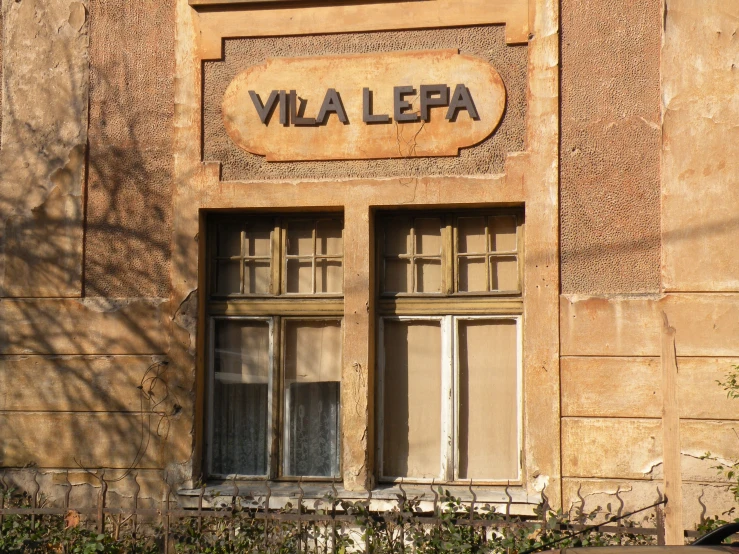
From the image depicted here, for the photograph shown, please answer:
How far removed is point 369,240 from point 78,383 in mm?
2497

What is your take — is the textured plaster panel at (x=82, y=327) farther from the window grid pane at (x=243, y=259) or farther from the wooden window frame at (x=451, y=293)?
the wooden window frame at (x=451, y=293)

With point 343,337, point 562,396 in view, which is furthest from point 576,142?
point 343,337

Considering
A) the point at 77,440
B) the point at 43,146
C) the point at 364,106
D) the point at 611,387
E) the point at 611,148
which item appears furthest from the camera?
the point at 43,146

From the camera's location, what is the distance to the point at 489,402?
21.8 feet

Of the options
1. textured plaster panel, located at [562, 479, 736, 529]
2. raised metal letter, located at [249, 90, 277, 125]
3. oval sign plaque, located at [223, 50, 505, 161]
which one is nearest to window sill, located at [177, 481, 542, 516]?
textured plaster panel, located at [562, 479, 736, 529]

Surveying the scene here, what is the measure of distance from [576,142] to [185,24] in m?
3.15

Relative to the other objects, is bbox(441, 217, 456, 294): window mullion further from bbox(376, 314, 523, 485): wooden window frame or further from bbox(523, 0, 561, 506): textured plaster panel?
bbox(523, 0, 561, 506): textured plaster panel

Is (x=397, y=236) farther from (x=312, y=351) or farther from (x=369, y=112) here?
(x=312, y=351)

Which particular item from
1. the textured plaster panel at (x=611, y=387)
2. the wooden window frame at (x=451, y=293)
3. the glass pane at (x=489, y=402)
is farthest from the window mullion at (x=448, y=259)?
the textured plaster panel at (x=611, y=387)

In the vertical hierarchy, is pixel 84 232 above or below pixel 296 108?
below

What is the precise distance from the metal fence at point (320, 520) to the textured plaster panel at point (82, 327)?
1030 millimetres

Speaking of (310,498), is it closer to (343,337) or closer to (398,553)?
(398,553)

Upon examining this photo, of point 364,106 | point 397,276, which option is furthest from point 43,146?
point 397,276

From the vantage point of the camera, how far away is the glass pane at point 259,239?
22.9ft
